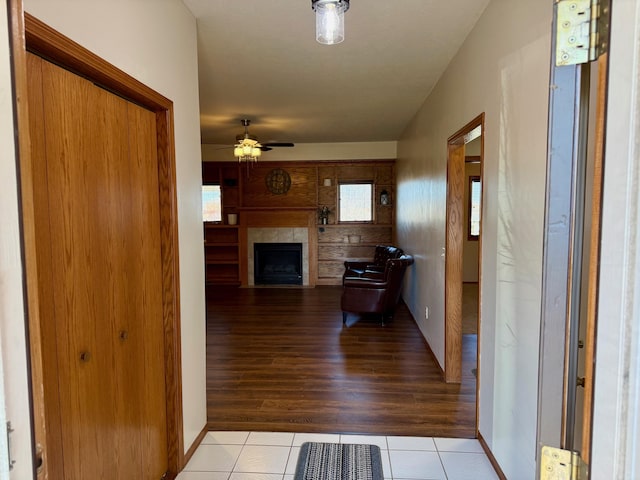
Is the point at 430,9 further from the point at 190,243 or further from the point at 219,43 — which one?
the point at 190,243

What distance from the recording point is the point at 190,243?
2.32 metres

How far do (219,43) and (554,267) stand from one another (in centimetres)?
280

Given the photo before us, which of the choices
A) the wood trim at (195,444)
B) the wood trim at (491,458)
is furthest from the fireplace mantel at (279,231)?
the wood trim at (491,458)

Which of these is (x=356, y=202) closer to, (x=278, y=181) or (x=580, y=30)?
(x=278, y=181)

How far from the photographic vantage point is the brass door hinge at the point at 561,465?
68 cm

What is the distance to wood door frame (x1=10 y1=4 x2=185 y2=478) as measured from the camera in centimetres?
66

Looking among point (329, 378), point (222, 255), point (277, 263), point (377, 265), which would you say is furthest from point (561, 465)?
point (222, 255)

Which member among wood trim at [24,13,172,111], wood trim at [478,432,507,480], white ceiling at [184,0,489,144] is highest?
white ceiling at [184,0,489,144]

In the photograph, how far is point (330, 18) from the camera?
173 centimetres

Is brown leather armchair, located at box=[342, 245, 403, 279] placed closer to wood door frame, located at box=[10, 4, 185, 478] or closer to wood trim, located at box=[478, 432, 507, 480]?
wood trim, located at box=[478, 432, 507, 480]

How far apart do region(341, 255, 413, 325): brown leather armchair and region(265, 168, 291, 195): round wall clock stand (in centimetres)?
329

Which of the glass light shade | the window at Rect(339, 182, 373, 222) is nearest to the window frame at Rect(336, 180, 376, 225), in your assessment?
the window at Rect(339, 182, 373, 222)

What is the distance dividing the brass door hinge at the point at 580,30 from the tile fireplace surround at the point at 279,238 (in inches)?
274

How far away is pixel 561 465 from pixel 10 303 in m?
1.00
